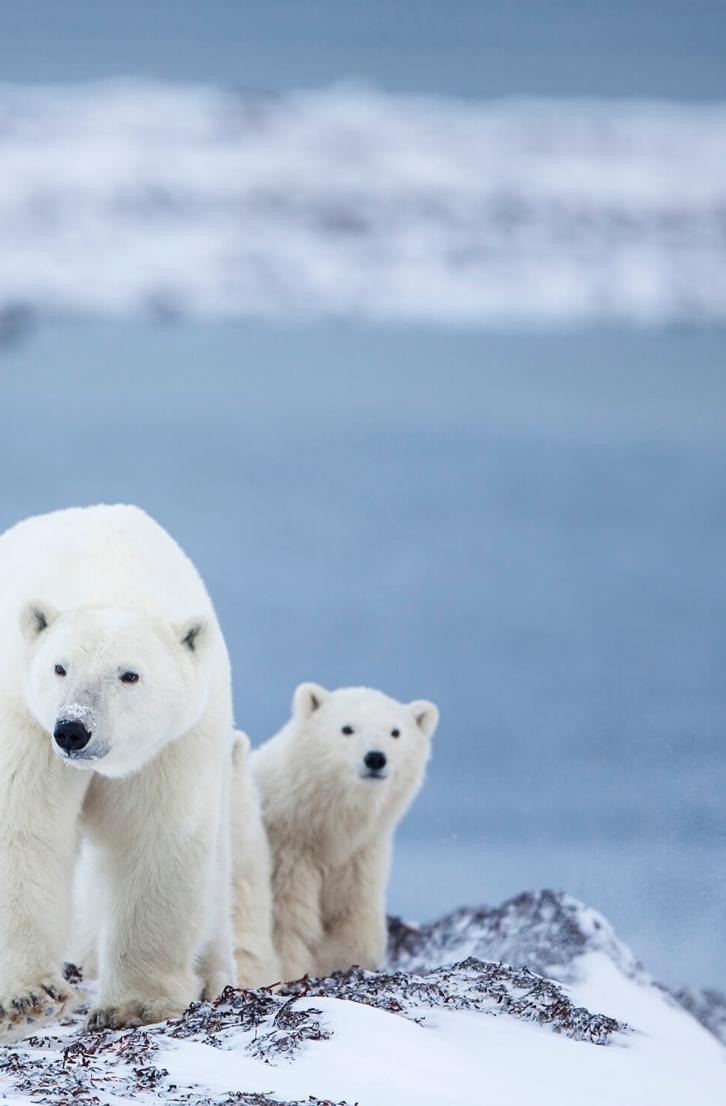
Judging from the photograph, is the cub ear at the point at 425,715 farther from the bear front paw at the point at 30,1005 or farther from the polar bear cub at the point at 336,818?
the bear front paw at the point at 30,1005

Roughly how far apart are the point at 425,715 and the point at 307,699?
22.2 inches

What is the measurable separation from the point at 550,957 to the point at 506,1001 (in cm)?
196

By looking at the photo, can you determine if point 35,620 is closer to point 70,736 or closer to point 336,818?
point 70,736

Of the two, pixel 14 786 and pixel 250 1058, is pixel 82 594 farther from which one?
pixel 250 1058

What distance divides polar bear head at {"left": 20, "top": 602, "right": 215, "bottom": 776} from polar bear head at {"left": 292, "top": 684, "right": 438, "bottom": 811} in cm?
235

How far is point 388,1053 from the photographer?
4.13m

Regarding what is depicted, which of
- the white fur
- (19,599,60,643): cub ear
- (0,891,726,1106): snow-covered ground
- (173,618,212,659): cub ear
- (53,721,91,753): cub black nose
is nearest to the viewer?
(0,891,726,1106): snow-covered ground

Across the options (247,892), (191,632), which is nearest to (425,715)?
(247,892)

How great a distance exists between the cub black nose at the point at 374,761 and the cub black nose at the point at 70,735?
106 inches

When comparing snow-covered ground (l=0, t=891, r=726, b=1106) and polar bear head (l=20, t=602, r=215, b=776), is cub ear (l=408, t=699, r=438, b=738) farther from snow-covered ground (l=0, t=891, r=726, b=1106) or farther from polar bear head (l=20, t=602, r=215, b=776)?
polar bear head (l=20, t=602, r=215, b=776)

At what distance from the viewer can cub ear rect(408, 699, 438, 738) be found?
7422 millimetres

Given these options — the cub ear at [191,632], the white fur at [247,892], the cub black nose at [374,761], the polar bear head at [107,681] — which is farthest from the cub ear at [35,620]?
the cub black nose at [374,761]

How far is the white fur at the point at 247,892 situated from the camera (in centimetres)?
642

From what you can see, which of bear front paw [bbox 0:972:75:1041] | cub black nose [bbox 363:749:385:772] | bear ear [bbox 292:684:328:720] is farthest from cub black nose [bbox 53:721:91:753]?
bear ear [bbox 292:684:328:720]
